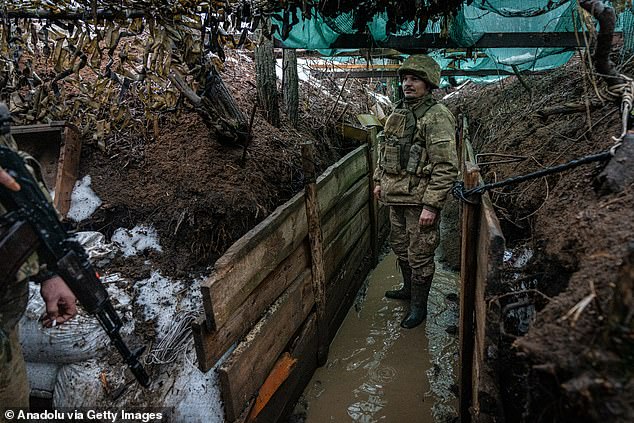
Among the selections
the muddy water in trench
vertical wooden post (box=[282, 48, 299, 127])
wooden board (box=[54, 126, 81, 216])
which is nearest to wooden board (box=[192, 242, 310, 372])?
the muddy water in trench

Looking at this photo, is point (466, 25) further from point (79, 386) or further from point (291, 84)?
point (79, 386)

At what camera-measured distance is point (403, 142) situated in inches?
152

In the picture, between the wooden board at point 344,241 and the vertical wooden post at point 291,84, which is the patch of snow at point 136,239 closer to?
the wooden board at point 344,241

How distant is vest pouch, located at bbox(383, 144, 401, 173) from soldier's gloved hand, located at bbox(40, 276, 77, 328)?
2797 mm

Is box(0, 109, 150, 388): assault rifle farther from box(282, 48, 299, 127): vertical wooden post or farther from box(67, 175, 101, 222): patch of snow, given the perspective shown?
box(282, 48, 299, 127): vertical wooden post

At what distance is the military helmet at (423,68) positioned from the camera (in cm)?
363

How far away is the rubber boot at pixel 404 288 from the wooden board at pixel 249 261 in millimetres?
1756

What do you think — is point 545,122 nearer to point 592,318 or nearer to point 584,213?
point 584,213

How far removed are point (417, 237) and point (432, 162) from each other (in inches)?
29.2

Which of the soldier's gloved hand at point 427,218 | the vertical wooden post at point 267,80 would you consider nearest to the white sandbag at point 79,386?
the soldier's gloved hand at point 427,218

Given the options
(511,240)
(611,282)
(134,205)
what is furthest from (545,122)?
(134,205)

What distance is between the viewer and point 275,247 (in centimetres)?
274

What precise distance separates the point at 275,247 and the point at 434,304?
260cm

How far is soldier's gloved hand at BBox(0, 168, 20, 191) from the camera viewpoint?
174 centimetres
